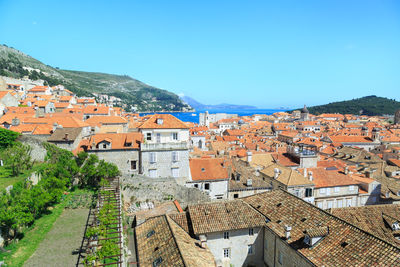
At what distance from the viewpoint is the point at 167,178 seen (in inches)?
1294

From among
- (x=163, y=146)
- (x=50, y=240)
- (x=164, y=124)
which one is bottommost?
(x=50, y=240)

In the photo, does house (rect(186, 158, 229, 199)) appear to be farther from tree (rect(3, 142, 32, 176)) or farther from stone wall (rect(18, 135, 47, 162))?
stone wall (rect(18, 135, 47, 162))

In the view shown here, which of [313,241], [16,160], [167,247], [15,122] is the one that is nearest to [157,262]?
[167,247]

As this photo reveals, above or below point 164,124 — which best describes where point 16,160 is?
below

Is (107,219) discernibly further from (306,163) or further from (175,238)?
(306,163)

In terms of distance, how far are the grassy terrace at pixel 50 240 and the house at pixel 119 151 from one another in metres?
9.34

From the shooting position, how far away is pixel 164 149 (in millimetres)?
34438

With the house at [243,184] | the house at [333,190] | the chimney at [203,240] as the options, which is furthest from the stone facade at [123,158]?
the house at [333,190]

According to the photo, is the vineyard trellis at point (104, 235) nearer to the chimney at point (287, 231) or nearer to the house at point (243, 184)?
the chimney at point (287, 231)

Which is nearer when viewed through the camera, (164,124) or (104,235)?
(104,235)

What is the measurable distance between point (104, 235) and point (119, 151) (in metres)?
16.4

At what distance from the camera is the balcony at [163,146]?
33.8 meters

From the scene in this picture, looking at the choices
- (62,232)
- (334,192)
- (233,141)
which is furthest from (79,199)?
(233,141)

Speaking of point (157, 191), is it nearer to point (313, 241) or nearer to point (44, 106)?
point (313, 241)
